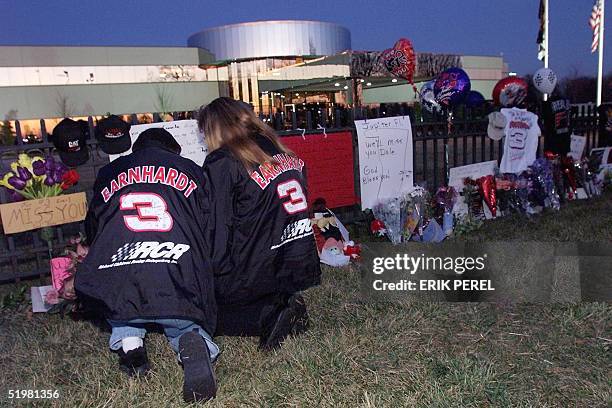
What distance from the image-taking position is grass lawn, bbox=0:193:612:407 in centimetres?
274

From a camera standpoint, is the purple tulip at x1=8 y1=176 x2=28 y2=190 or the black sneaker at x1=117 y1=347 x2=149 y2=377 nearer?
the black sneaker at x1=117 y1=347 x2=149 y2=377

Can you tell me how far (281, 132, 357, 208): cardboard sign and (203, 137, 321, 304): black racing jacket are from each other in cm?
240

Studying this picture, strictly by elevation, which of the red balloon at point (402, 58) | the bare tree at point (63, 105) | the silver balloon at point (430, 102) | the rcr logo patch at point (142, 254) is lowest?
the rcr logo patch at point (142, 254)

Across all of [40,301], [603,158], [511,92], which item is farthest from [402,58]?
[40,301]

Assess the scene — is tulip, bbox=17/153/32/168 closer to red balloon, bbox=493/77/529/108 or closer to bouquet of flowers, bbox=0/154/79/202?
bouquet of flowers, bbox=0/154/79/202

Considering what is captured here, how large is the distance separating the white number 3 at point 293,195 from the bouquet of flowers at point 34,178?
7.47 feet

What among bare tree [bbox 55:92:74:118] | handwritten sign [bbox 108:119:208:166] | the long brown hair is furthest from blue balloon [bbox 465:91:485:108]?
bare tree [bbox 55:92:74:118]

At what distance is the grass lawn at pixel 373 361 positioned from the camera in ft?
8.98

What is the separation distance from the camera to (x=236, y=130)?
318 cm

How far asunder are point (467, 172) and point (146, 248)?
4.75 meters

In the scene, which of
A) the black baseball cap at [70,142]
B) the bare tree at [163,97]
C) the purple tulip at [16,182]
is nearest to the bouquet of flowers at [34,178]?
the purple tulip at [16,182]

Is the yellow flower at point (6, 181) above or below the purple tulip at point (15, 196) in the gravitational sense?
above

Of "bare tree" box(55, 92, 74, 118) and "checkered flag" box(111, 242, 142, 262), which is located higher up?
"bare tree" box(55, 92, 74, 118)

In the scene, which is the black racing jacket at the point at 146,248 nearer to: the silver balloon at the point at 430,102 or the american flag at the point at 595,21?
the silver balloon at the point at 430,102
